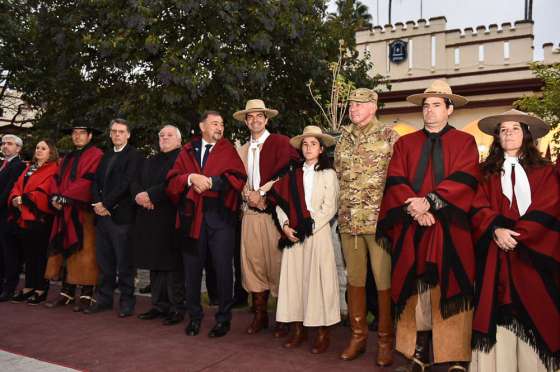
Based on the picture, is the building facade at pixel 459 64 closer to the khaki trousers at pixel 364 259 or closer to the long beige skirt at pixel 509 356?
the khaki trousers at pixel 364 259

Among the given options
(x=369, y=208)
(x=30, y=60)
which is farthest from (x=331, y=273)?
(x=30, y=60)

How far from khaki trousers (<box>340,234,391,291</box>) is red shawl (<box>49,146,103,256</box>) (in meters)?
3.18

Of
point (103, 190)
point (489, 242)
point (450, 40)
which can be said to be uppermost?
point (450, 40)

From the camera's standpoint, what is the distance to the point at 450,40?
827 inches

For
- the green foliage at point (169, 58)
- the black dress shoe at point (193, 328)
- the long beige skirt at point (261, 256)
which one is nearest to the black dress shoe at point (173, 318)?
the black dress shoe at point (193, 328)

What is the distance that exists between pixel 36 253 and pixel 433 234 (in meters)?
4.89

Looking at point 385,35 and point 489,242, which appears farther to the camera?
point 385,35

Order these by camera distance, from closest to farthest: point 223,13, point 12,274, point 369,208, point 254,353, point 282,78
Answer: point 369,208 → point 254,353 → point 12,274 → point 223,13 → point 282,78

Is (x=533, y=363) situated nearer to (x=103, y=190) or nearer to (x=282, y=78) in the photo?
(x=103, y=190)

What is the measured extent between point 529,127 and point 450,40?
18906mm

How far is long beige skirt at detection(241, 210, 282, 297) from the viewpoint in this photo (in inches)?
193

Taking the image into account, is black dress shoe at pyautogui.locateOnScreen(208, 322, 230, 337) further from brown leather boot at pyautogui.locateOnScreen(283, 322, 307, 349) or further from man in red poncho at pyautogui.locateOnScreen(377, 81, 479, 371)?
man in red poncho at pyautogui.locateOnScreen(377, 81, 479, 371)

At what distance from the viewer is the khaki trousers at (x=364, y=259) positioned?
4027mm

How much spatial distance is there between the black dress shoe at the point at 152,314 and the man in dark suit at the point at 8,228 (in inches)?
83.4
